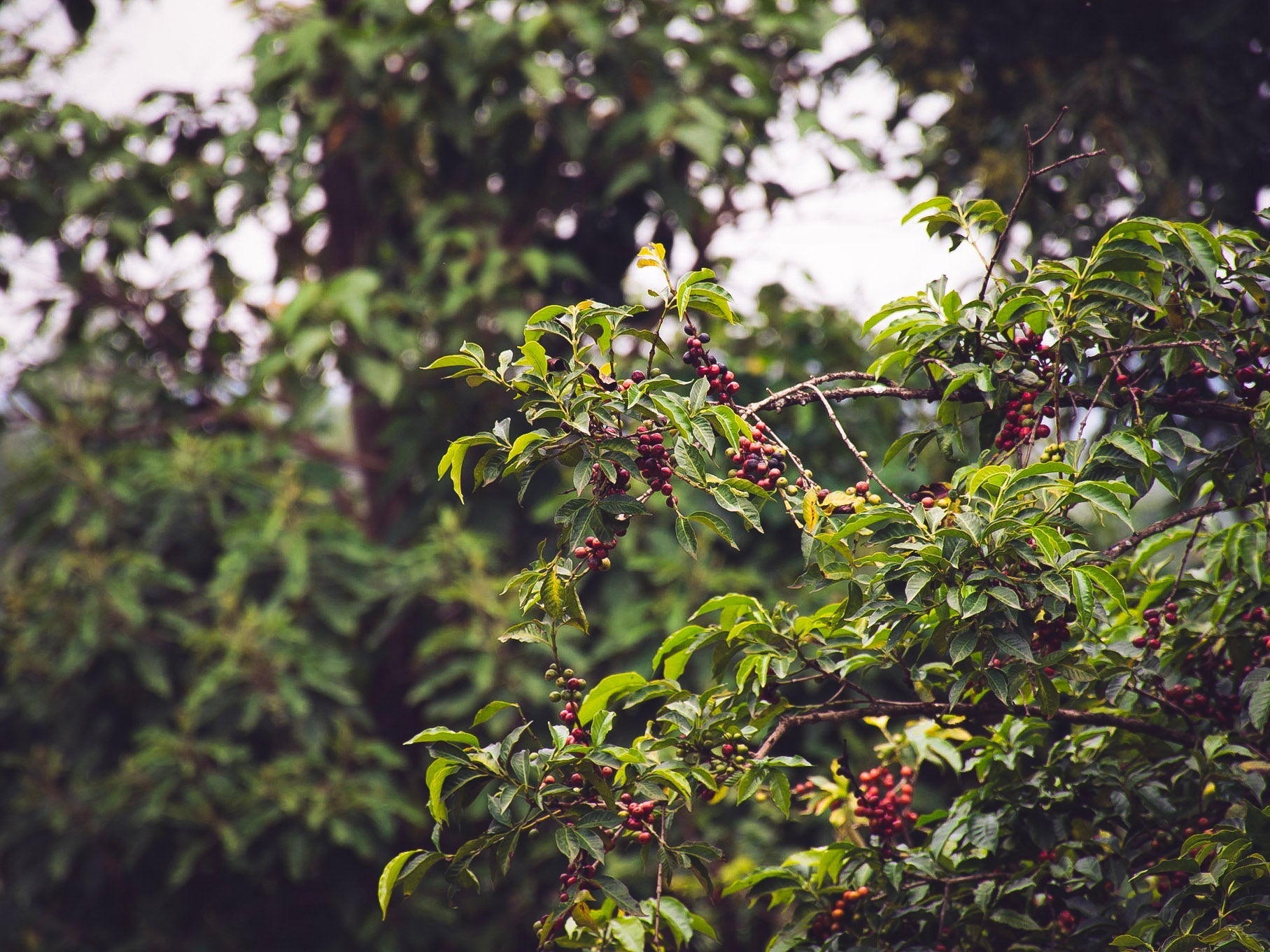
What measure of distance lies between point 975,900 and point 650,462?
877mm

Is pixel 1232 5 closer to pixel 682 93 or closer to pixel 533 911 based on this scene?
pixel 682 93

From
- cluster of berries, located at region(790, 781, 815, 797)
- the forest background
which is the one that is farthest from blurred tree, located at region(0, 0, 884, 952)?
cluster of berries, located at region(790, 781, 815, 797)

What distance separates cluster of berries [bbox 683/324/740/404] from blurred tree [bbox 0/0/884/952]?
211cm

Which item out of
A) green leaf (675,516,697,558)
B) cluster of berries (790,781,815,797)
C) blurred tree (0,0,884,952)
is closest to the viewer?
green leaf (675,516,697,558)

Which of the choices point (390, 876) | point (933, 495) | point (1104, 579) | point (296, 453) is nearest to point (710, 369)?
point (933, 495)

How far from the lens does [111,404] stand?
14.8 feet

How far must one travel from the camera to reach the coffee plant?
5.09 feet

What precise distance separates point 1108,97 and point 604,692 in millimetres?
2926

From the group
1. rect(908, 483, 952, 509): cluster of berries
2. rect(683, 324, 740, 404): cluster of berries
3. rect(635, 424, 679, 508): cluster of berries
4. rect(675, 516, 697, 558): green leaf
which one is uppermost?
rect(683, 324, 740, 404): cluster of berries

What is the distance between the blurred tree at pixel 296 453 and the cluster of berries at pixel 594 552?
217 cm

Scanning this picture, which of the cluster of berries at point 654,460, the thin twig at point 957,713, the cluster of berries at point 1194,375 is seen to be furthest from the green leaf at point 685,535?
the cluster of berries at point 1194,375

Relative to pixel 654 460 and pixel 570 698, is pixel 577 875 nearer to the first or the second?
pixel 570 698

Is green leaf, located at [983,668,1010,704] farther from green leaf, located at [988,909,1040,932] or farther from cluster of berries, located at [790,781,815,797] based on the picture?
cluster of berries, located at [790,781,815,797]

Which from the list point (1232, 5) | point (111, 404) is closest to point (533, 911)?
point (111, 404)
